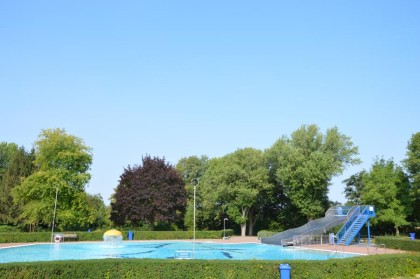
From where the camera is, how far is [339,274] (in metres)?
14.6

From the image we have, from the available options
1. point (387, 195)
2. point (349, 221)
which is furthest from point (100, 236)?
point (387, 195)

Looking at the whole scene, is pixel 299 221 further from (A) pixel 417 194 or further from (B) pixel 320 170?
(A) pixel 417 194

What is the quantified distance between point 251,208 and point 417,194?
744 inches

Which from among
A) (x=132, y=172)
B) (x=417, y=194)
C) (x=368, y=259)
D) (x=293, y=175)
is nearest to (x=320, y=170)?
(x=293, y=175)

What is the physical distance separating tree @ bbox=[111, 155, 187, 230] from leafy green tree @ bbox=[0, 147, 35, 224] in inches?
478

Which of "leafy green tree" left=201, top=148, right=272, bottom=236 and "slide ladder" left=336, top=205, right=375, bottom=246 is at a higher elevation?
"leafy green tree" left=201, top=148, right=272, bottom=236

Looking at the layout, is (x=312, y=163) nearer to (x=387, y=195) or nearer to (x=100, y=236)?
(x=387, y=195)

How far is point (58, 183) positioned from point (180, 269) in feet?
111

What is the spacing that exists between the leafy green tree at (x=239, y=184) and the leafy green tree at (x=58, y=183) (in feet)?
49.9

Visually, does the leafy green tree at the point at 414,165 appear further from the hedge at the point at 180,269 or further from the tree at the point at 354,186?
the hedge at the point at 180,269

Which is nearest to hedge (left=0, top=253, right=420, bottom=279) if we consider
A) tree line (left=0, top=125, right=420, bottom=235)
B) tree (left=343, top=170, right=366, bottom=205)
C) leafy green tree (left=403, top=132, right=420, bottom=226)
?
leafy green tree (left=403, top=132, right=420, bottom=226)

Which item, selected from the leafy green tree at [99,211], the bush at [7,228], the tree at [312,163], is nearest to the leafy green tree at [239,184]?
the tree at [312,163]

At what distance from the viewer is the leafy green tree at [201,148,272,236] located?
149ft

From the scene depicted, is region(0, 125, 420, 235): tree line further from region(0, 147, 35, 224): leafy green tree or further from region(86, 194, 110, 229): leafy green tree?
region(86, 194, 110, 229): leafy green tree
